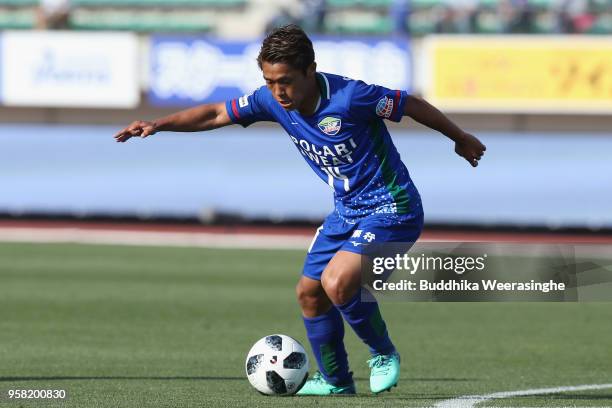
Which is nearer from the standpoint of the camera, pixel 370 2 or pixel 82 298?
pixel 82 298

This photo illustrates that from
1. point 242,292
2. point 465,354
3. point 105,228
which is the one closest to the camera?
point 465,354

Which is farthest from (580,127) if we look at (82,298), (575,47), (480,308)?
(82,298)

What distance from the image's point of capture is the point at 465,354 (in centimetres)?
1031

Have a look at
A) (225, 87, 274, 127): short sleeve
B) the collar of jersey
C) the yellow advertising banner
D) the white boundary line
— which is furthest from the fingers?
the yellow advertising banner

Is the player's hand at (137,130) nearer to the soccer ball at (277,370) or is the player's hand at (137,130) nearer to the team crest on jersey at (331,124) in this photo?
the team crest on jersey at (331,124)

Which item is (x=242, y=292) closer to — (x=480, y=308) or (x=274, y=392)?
(x=480, y=308)

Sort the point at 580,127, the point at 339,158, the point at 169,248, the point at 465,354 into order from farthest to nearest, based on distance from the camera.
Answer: the point at 580,127, the point at 169,248, the point at 465,354, the point at 339,158

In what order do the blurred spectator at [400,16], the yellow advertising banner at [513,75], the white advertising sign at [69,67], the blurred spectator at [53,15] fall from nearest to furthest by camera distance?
the yellow advertising banner at [513,75]
the white advertising sign at [69,67]
the blurred spectator at [400,16]
the blurred spectator at [53,15]

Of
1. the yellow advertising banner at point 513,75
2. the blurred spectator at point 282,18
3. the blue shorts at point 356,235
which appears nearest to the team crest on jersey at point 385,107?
the blue shorts at point 356,235

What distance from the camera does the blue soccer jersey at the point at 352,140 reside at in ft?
21.8

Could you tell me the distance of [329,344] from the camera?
7.14 metres

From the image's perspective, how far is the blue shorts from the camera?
22.2ft

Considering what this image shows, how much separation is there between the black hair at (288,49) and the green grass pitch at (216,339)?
1.76 meters

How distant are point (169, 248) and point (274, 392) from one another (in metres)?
18.0
